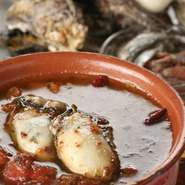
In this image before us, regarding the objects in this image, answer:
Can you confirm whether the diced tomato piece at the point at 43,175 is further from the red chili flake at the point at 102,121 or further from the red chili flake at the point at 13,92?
the red chili flake at the point at 13,92

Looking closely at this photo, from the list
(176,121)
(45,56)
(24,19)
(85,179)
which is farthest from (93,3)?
(85,179)

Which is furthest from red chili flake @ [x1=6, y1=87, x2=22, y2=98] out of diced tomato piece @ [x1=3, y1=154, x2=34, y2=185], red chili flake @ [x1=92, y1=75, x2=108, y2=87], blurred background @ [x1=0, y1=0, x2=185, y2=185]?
blurred background @ [x1=0, y1=0, x2=185, y2=185]

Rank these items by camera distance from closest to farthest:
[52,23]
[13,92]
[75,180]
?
1. [75,180]
2. [13,92]
3. [52,23]

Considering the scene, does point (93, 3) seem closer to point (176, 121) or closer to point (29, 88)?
point (29, 88)

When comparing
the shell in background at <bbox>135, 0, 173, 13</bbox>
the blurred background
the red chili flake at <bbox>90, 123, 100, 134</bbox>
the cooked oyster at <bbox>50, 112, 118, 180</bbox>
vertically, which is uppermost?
the red chili flake at <bbox>90, 123, 100, 134</bbox>

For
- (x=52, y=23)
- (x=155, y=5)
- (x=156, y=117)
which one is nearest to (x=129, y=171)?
(x=156, y=117)

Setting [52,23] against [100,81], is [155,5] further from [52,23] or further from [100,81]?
[100,81]

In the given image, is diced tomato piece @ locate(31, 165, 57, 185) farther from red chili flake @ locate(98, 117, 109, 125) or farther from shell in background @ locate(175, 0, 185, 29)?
shell in background @ locate(175, 0, 185, 29)
